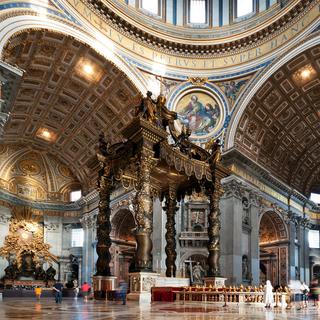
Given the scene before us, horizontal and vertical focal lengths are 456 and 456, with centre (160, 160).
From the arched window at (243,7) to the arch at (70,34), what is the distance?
6479mm

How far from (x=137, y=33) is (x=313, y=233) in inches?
751

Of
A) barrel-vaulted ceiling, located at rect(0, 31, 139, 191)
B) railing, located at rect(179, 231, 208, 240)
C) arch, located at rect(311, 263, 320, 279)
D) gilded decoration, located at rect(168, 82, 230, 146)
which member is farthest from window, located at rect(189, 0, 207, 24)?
arch, located at rect(311, 263, 320, 279)

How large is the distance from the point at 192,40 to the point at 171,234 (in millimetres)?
11834

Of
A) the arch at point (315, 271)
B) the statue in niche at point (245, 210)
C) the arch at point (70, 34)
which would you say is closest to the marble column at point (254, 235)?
the statue in niche at point (245, 210)

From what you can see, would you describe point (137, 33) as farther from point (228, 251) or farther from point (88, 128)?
point (228, 251)

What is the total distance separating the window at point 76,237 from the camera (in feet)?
101

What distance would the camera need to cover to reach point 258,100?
74.1ft

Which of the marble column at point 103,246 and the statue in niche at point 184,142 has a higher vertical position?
the statue in niche at point 184,142

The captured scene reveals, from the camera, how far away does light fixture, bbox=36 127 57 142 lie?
90.3ft

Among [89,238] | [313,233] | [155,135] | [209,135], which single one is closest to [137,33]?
[209,135]

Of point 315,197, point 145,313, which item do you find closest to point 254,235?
point 315,197

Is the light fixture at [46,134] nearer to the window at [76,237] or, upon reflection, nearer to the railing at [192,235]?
the window at [76,237]

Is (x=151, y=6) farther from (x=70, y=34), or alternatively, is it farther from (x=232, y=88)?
(x=70, y=34)

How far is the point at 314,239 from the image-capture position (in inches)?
1255
